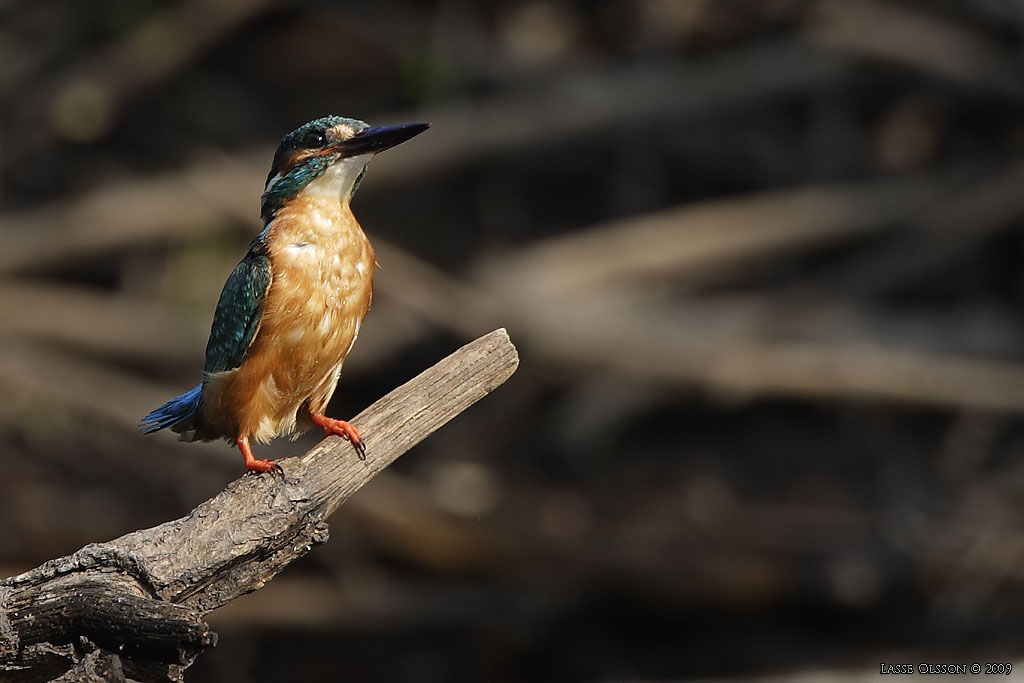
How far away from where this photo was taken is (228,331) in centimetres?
334

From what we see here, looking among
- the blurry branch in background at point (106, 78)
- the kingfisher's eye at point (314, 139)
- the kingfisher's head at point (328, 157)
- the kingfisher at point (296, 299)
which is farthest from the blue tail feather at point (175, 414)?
the blurry branch in background at point (106, 78)

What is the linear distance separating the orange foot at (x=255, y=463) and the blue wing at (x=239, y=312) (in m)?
0.19

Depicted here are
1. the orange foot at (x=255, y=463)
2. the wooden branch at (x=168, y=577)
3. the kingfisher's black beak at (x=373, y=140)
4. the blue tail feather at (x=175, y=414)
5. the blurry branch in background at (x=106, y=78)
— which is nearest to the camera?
the wooden branch at (x=168, y=577)

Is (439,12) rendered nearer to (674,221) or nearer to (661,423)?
(674,221)

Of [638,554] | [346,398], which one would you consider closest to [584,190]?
[346,398]

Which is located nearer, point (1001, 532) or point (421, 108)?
point (1001, 532)

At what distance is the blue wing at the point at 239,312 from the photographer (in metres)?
3.29

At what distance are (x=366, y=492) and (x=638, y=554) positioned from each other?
4.52 ft

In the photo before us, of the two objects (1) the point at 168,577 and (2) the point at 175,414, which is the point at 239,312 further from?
(1) the point at 168,577

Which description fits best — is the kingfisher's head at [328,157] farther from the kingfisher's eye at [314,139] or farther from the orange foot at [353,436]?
the orange foot at [353,436]

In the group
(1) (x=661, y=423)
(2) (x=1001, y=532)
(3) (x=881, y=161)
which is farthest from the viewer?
(3) (x=881, y=161)

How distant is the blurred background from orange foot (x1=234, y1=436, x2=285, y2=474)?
3.11m

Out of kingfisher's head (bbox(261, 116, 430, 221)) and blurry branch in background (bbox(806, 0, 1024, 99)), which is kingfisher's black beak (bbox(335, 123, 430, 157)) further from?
blurry branch in background (bbox(806, 0, 1024, 99))

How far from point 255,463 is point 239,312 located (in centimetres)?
46
